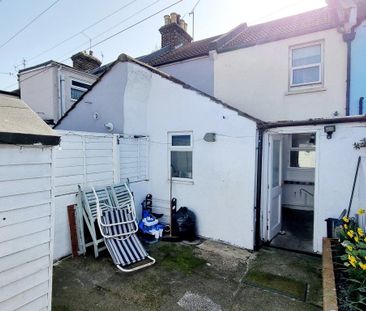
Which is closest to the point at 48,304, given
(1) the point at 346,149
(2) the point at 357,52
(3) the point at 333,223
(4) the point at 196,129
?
(4) the point at 196,129

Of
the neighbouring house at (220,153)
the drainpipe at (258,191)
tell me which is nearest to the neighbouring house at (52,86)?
the neighbouring house at (220,153)

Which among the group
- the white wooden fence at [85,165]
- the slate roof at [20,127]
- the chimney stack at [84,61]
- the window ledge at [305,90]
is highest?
the chimney stack at [84,61]

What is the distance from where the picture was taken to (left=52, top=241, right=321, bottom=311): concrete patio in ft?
13.0

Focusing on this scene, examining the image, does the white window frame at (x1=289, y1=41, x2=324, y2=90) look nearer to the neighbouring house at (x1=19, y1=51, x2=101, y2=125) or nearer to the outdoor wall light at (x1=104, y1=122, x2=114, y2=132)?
the outdoor wall light at (x1=104, y1=122, x2=114, y2=132)

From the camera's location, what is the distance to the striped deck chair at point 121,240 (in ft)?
17.1

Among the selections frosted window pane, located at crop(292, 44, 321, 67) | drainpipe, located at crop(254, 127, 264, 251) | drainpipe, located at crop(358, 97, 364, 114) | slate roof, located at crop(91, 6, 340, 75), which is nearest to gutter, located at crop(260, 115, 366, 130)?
drainpipe, located at crop(254, 127, 264, 251)

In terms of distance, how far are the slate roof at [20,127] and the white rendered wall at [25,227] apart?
0.50 feet

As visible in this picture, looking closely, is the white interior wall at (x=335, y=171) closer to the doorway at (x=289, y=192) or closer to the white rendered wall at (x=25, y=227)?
the doorway at (x=289, y=192)

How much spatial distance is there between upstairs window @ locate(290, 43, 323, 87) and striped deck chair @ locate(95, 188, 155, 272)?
6472 mm

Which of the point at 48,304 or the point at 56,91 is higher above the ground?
the point at 56,91

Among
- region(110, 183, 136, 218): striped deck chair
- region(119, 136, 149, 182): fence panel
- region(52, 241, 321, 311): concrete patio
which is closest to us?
region(52, 241, 321, 311): concrete patio

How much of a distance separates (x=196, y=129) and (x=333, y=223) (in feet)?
12.9

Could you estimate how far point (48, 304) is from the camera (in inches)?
132

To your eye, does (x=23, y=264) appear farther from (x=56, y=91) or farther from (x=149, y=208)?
(x=56, y=91)
